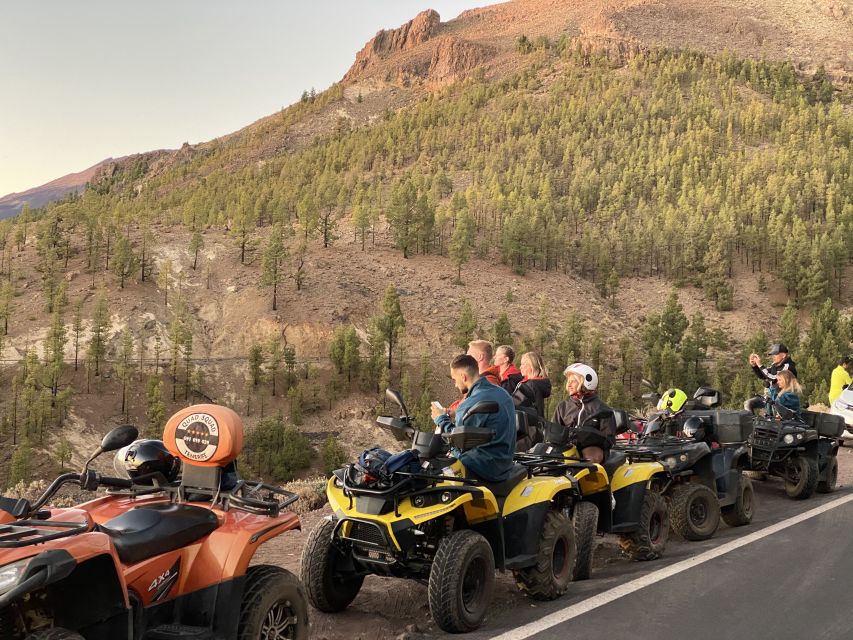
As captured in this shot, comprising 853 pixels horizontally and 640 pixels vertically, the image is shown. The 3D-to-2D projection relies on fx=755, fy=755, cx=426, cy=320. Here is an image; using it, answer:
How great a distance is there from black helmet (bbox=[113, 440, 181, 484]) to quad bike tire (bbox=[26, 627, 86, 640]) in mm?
1717

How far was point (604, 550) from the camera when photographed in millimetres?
8523

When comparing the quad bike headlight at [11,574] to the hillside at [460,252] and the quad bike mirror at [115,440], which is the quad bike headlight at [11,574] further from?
the hillside at [460,252]

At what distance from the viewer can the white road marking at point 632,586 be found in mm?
5364

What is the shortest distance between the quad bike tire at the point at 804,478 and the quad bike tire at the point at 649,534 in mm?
4177

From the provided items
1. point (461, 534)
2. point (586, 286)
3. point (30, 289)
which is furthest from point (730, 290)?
point (461, 534)

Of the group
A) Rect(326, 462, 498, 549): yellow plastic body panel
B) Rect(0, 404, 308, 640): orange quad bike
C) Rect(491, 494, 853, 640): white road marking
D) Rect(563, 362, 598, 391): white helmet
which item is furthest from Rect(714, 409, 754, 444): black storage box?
Rect(0, 404, 308, 640): orange quad bike

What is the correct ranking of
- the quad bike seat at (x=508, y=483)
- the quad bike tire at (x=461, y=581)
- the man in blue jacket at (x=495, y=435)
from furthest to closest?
the quad bike seat at (x=508, y=483) → the man in blue jacket at (x=495, y=435) → the quad bike tire at (x=461, y=581)

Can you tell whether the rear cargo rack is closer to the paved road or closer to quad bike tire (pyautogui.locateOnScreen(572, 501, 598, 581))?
the paved road

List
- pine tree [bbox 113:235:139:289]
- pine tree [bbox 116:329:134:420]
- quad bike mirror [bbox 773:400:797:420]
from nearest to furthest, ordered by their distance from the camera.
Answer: quad bike mirror [bbox 773:400:797:420]
pine tree [bbox 116:329:134:420]
pine tree [bbox 113:235:139:289]

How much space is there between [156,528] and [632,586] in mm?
4201

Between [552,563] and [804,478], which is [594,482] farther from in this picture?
[804,478]

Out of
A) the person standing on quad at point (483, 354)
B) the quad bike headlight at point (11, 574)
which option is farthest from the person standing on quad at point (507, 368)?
the quad bike headlight at point (11, 574)

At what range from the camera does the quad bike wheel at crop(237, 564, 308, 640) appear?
13.8 feet

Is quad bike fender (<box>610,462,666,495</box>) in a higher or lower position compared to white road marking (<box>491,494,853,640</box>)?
higher
